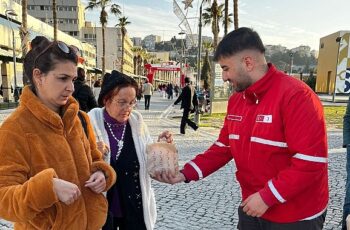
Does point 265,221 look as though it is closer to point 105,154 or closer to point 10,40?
point 105,154

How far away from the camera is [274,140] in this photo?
76.4 inches

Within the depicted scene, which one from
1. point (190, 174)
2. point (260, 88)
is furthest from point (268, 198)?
point (190, 174)

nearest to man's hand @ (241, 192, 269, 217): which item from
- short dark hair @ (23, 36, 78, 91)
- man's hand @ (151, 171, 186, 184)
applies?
man's hand @ (151, 171, 186, 184)

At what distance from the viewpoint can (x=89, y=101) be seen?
622cm

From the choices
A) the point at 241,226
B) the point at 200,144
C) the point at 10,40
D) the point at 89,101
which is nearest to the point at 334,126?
the point at 200,144

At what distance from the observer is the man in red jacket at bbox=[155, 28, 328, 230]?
6.03ft

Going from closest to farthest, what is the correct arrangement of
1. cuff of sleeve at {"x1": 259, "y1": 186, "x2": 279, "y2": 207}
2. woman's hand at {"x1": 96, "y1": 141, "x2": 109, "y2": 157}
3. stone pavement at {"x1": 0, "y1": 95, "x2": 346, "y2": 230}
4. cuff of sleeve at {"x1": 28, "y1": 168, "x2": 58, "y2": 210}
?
cuff of sleeve at {"x1": 28, "y1": 168, "x2": 58, "y2": 210} → cuff of sleeve at {"x1": 259, "y1": 186, "x2": 279, "y2": 207} → woman's hand at {"x1": 96, "y1": 141, "x2": 109, "y2": 157} → stone pavement at {"x1": 0, "y1": 95, "x2": 346, "y2": 230}

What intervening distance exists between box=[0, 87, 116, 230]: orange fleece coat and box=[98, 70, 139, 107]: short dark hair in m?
0.68

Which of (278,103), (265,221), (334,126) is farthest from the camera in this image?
(334,126)

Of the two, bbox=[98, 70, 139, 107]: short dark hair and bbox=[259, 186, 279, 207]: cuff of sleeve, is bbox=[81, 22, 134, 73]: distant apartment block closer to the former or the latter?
bbox=[98, 70, 139, 107]: short dark hair

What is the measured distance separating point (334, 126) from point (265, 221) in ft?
46.2

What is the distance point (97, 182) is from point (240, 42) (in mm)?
1155

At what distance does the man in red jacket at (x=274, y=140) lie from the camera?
184cm

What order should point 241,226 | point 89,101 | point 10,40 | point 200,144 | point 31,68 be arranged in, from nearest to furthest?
point 31,68 → point 241,226 → point 89,101 → point 200,144 → point 10,40
